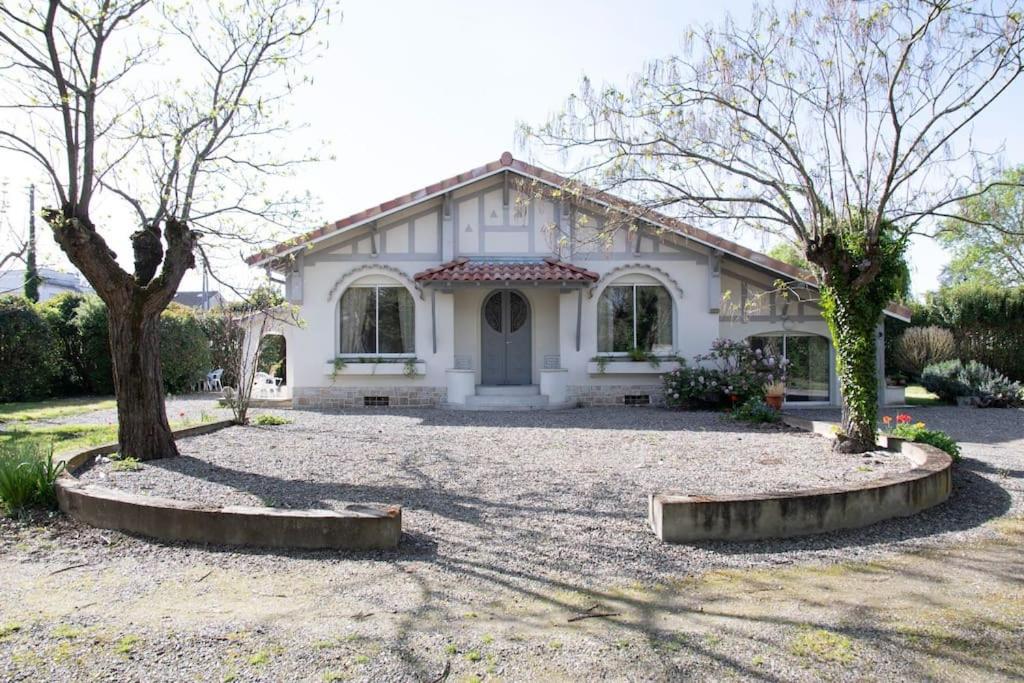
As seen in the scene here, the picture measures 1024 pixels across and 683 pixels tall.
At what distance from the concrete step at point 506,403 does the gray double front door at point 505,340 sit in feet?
3.59

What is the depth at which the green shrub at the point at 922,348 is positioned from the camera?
1861 centimetres

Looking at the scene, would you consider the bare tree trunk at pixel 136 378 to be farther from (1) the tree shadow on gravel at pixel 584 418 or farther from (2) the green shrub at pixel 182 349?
(2) the green shrub at pixel 182 349

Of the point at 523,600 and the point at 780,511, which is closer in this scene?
the point at 523,600

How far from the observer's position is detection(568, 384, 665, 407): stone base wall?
15047mm

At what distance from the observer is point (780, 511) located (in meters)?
5.20

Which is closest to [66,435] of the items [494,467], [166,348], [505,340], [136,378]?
[136,378]

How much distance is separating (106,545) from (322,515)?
61.3 inches

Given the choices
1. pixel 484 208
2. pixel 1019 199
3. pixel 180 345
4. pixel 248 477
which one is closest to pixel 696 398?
pixel 484 208

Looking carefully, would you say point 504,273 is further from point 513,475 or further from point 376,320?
point 513,475

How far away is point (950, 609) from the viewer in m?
3.86

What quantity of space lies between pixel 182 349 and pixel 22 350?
380 cm

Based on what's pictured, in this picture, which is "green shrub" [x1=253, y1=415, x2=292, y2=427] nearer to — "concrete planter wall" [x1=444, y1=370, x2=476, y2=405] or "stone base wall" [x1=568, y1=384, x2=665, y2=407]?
"concrete planter wall" [x1=444, y1=370, x2=476, y2=405]

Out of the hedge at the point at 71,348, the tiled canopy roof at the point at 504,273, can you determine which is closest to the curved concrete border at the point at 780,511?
the tiled canopy roof at the point at 504,273

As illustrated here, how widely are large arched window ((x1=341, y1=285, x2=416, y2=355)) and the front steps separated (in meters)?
1.77
